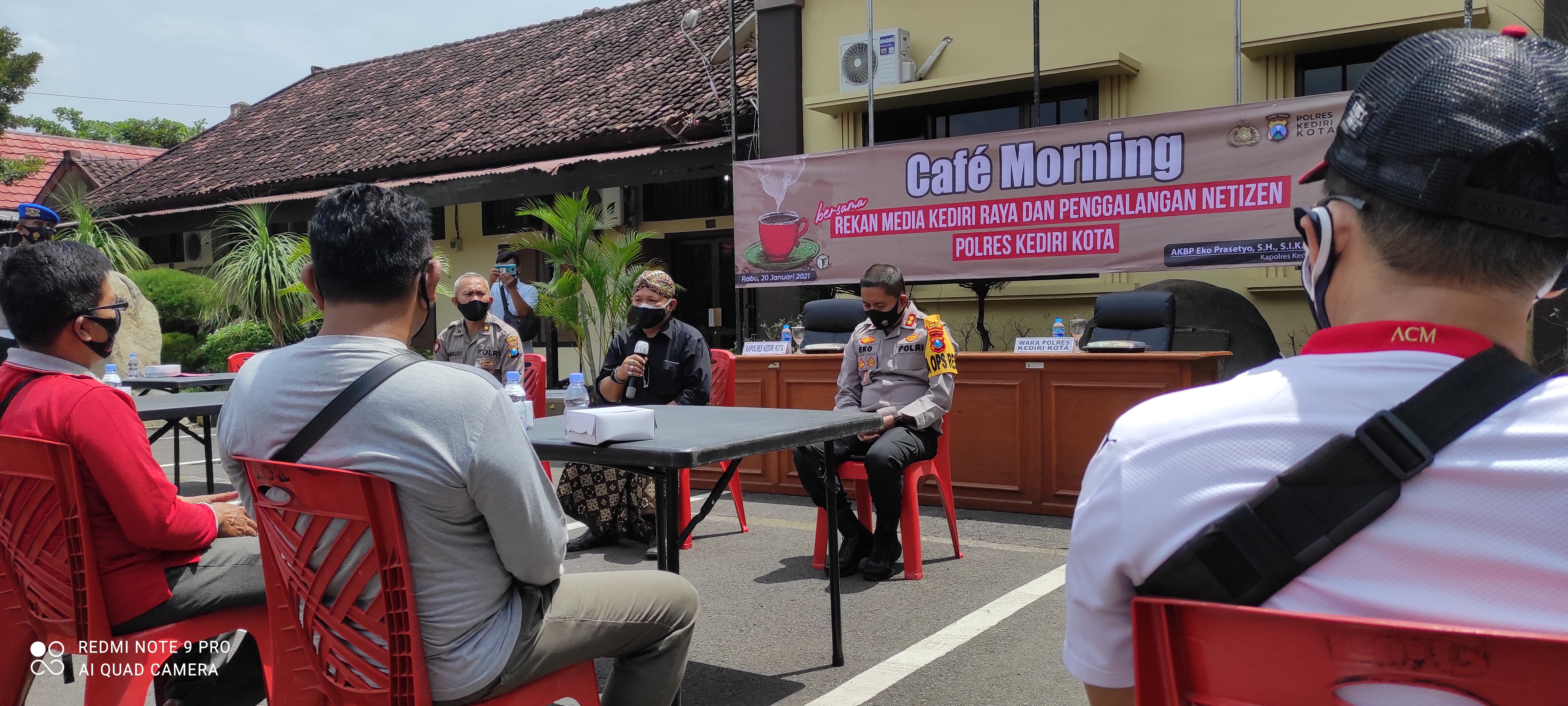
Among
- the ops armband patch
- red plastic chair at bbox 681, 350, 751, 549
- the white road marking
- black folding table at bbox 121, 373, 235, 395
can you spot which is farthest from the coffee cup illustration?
the white road marking

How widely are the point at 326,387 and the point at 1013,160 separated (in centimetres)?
664

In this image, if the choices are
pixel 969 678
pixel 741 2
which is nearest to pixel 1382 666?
pixel 969 678

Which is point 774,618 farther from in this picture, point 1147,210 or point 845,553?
point 1147,210

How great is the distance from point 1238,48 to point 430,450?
7755mm

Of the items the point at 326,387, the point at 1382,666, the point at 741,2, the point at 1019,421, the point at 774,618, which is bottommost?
the point at 774,618

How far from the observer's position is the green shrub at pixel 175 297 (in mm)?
14359

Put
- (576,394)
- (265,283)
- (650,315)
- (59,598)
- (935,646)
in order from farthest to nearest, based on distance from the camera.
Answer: (265,283)
(650,315)
(576,394)
(935,646)
(59,598)

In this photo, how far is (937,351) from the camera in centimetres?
486

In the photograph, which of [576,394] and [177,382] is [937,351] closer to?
[576,394]

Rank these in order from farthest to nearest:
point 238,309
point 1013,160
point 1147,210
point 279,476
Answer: point 238,309, point 1013,160, point 1147,210, point 279,476

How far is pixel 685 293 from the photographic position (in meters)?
13.5

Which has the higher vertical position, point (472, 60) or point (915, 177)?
point (472, 60)

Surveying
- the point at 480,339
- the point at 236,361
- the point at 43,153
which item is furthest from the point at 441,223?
the point at 43,153

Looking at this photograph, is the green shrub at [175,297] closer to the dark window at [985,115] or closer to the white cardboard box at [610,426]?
the dark window at [985,115]
